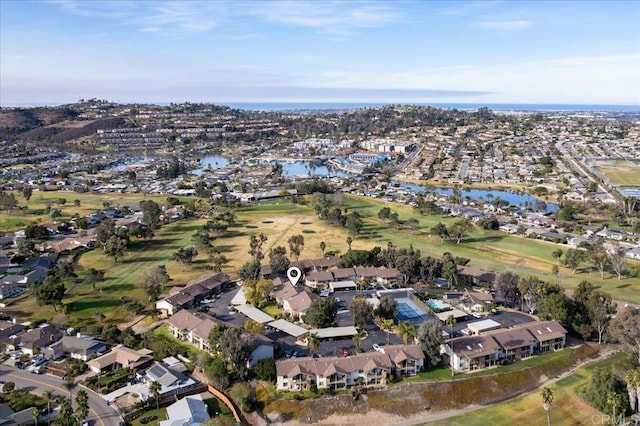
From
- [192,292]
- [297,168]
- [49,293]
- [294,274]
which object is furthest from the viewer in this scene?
[297,168]

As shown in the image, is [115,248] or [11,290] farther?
[115,248]

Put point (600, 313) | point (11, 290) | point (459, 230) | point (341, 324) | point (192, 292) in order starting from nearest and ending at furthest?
point (600, 313) → point (341, 324) → point (192, 292) → point (11, 290) → point (459, 230)

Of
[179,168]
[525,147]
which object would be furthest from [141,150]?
[525,147]

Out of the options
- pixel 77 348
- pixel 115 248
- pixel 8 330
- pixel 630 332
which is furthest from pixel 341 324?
pixel 115 248

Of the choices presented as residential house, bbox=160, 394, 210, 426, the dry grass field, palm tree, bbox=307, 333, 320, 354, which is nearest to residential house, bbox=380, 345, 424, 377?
palm tree, bbox=307, 333, 320, 354

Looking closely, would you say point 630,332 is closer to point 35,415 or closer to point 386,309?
point 386,309

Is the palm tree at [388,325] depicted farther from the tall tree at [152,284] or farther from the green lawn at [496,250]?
the tall tree at [152,284]

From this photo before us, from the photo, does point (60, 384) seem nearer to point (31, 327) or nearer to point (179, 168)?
point (31, 327)
